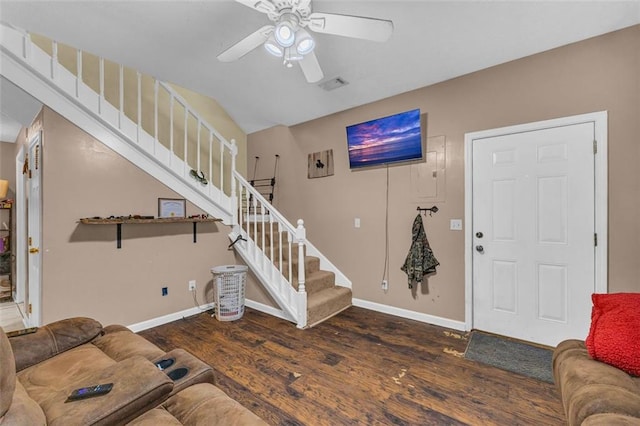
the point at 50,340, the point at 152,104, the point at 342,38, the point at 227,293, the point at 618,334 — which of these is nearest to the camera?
the point at 618,334

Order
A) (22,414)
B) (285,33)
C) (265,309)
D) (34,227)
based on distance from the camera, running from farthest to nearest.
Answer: (265,309), (34,227), (285,33), (22,414)

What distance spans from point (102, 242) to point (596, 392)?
3.58 m

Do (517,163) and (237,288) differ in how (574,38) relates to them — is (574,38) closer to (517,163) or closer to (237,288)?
(517,163)

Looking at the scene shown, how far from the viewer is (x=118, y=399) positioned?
88 centimetres

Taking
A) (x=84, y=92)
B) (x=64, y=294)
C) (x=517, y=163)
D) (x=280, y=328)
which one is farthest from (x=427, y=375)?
(x=84, y=92)

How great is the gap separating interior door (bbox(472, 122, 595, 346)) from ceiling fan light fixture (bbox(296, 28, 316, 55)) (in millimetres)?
1953

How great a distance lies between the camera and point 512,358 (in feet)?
7.63

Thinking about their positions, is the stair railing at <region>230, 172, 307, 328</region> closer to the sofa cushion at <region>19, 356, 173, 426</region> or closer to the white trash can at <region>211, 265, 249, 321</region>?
the white trash can at <region>211, 265, 249, 321</region>

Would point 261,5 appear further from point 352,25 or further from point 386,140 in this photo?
point 386,140

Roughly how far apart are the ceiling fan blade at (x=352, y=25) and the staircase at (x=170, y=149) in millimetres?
1796

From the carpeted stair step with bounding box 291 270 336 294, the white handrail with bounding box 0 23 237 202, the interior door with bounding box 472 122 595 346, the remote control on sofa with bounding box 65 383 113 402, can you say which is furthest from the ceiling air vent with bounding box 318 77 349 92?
the remote control on sofa with bounding box 65 383 113 402

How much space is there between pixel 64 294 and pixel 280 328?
1989 mm

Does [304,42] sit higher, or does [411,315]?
[304,42]

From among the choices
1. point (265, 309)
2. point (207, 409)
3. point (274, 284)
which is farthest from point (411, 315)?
point (207, 409)
